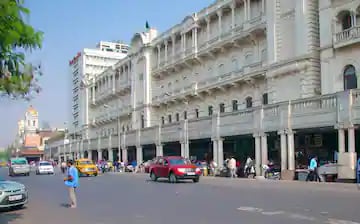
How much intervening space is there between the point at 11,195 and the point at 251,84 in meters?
30.1

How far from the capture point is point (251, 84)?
139ft

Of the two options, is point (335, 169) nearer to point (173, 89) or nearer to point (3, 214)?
point (3, 214)

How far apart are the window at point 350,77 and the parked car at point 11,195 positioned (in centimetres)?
2421

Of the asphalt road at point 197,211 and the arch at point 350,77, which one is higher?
the arch at point 350,77

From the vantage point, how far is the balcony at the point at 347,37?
30.2m

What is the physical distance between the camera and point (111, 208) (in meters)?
15.7

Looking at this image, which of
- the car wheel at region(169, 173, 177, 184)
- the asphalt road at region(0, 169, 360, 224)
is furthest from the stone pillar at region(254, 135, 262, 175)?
the asphalt road at region(0, 169, 360, 224)

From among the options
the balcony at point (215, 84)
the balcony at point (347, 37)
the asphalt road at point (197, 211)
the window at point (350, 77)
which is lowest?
the asphalt road at point (197, 211)

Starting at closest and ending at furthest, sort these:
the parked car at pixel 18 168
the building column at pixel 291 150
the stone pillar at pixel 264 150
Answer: the building column at pixel 291 150
the stone pillar at pixel 264 150
the parked car at pixel 18 168

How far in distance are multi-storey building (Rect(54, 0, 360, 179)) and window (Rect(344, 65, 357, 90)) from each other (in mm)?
71

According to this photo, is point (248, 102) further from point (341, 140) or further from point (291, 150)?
point (341, 140)

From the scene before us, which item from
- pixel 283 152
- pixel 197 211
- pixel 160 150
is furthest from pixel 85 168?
pixel 197 211

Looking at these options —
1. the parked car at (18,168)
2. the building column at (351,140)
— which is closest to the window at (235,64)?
the building column at (351,140)

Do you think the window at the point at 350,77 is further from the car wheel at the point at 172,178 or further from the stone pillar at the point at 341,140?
the car wheel at the point at 172,178
